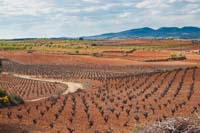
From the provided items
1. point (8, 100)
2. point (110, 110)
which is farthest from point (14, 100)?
point (110, 110)

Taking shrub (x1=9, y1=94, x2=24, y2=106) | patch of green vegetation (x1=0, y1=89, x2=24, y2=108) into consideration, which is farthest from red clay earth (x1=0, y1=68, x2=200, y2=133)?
shrub (x1=9, y1=94, x2=24, y2=106)

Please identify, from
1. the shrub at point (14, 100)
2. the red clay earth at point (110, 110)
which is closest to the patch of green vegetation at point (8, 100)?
the shrub at point (14, 100)

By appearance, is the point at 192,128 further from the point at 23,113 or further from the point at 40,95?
the point at 40,95

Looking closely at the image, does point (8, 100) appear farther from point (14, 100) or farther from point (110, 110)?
point (110, 110)

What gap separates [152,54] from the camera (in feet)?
366

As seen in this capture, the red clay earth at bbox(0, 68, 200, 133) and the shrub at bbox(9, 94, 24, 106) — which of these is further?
the shrub at bbox(9, 94, 24, 106)

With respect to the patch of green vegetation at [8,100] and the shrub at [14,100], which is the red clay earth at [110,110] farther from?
the shrub at [14,100]

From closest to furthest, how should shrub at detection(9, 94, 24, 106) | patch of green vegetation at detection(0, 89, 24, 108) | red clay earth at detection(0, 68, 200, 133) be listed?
red clay earth at detection(0, 68, 200, 133), patch of green vegetation at detection(0, 89, 24, 108), shrub at detection(9, 94, 24, 106)

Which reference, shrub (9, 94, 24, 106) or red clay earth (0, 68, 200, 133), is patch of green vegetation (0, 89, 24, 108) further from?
red clay earth (0, 68, 200, 133)

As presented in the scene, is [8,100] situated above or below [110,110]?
above

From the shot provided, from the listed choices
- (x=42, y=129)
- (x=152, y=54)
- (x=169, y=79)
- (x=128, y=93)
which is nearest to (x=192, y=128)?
(x=42, y=129)

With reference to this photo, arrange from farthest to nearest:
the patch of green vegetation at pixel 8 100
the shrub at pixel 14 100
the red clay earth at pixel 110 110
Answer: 1. the shrub at pixel 14 100
2. the patch of green vegetation at pixel 8 100
3. the red clay earth at pixel 110 110

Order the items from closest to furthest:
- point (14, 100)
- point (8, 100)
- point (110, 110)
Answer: point (110, 110) → point (8, 100) → point (14, 100)

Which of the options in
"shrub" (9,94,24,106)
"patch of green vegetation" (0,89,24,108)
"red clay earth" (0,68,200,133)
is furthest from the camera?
"shrub" (9,94,24,106)
